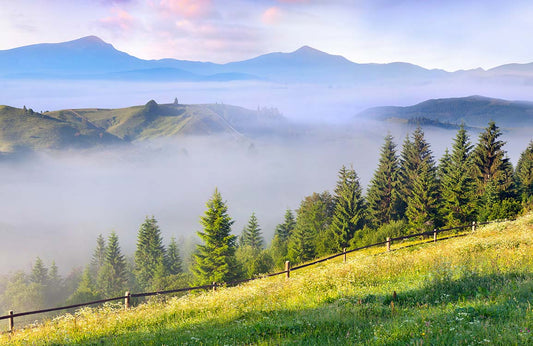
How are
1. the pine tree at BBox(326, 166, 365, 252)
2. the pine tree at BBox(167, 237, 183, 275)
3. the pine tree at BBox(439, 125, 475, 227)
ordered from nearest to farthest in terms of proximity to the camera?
1. the pine tree at BBox(439, 125, 475, 227)
2. the pine tree at BBox(326, 166, 365, 252)
3. the pine tree at BBox(167, 237, 183, 275)

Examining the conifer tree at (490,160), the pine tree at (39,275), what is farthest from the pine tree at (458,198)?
the pine tree at (39,275)

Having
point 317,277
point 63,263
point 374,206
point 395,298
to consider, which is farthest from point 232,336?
point 63,263

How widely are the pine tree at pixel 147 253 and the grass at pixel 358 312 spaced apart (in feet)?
290

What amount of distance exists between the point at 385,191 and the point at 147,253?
2716 inches

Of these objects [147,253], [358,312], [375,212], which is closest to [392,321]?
[358,312]

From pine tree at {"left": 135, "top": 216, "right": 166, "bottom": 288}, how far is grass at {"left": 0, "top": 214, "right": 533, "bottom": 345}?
88.5m

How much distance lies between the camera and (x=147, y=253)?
9869 centimetres

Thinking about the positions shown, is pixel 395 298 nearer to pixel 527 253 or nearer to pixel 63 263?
pixel 527 253

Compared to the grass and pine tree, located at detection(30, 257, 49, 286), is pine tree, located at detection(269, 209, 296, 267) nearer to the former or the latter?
the grass

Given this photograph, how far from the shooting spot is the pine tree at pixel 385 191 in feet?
220

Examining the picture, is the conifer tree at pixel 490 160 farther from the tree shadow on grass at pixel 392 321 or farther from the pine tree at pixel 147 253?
the pine tree at pixel 147 253

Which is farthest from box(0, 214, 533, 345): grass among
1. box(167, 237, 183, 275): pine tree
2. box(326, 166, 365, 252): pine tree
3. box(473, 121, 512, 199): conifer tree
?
box(167, 237, 183, 275): pine tree

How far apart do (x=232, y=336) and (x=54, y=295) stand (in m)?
138

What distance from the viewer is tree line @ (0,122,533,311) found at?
50.0 metres
